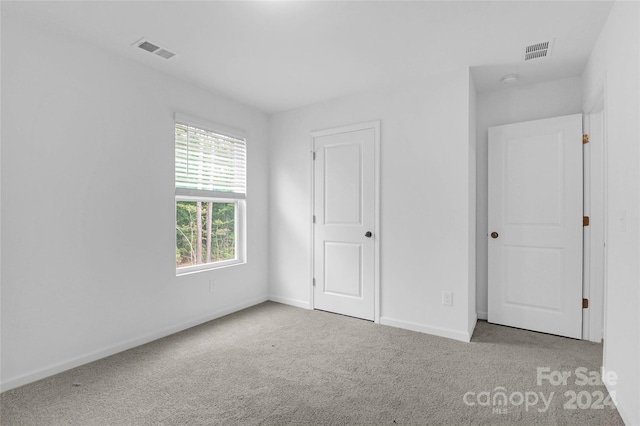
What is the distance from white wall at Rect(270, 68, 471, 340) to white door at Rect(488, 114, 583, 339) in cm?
64

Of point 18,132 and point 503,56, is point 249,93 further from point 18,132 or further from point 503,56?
point 503,56

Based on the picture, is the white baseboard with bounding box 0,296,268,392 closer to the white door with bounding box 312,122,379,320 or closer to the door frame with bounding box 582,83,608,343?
the white door with bounding box 312,122,379,320

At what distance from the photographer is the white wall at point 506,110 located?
321 cm

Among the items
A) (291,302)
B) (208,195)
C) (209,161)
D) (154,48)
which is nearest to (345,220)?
(291,302)

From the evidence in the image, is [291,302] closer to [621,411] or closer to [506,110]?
[621,411]

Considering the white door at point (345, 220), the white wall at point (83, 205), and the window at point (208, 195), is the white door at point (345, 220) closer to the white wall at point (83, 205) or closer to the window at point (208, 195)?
the window at point (208, 195)

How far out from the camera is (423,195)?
3.22 m

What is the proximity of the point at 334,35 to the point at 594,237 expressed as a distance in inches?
112

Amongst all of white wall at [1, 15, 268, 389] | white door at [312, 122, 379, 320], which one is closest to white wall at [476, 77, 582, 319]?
white door at [312, 122, 379, 320]

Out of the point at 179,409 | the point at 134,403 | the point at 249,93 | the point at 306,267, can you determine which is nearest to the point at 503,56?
the point at 249,93

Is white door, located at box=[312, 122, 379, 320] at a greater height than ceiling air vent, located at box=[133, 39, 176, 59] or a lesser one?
lesser

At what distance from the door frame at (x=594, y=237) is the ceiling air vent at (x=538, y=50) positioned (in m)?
0.63

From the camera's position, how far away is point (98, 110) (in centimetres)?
263

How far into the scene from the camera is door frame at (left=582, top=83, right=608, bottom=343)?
2.91 m
